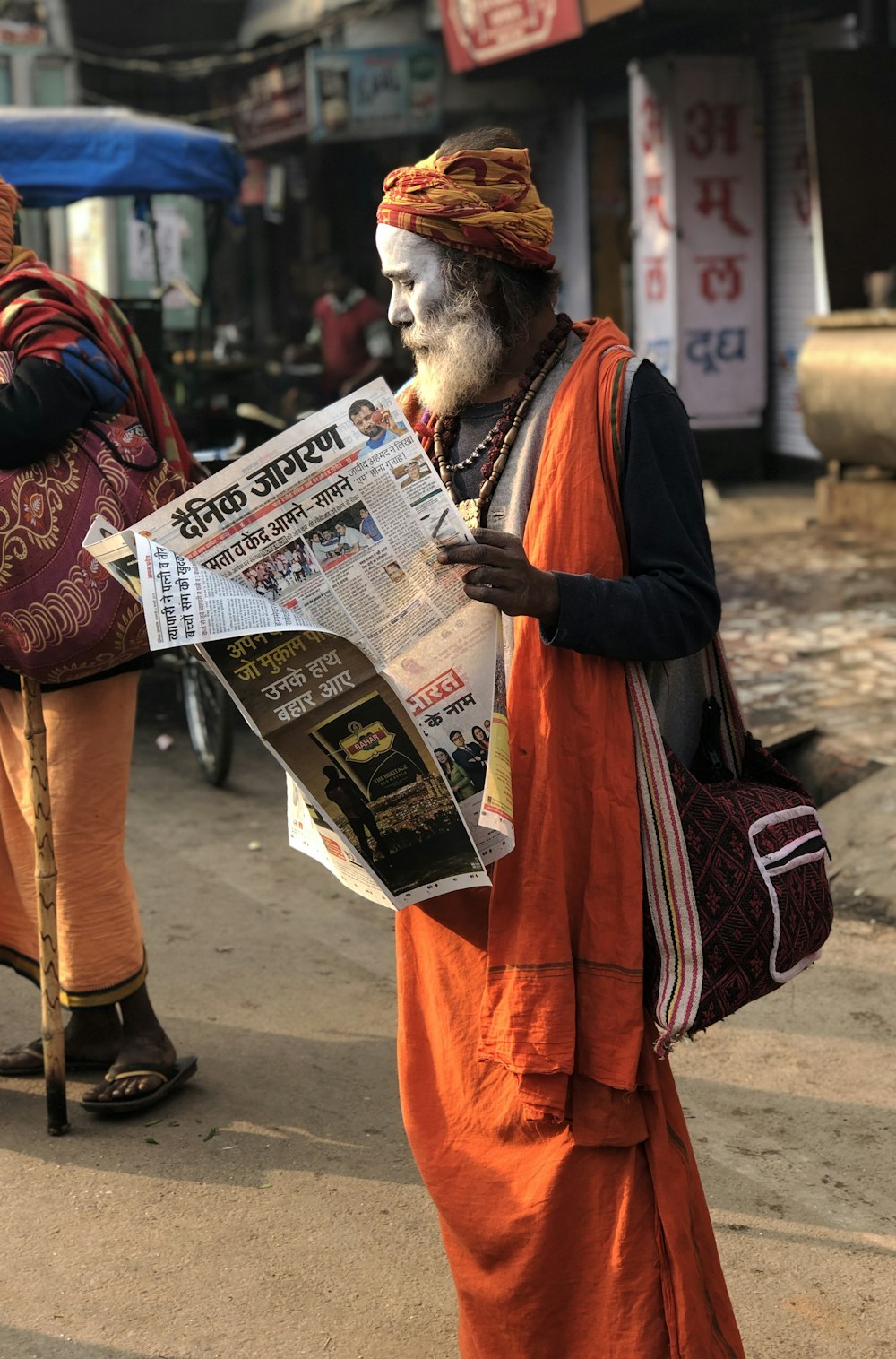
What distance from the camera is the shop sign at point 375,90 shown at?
45.1 feet

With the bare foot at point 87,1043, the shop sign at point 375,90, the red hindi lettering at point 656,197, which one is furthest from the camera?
the shop sign at point 375,90

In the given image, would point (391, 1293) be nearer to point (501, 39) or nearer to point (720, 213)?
point (720, 213)

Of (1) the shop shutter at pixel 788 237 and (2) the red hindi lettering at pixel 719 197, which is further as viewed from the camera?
(2) the red hindi lettering at pixel 719 197

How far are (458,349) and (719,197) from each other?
10249 mm

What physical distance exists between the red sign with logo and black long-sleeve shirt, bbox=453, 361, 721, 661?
32.4ft

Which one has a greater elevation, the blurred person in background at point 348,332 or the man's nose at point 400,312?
the blurred person in background at point 348,332

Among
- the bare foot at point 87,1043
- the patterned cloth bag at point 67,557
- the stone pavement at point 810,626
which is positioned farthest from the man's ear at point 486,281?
the stone pavement at point 810,626

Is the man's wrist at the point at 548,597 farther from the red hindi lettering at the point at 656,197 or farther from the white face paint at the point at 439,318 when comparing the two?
the red hindi lettering at the point at 656,197

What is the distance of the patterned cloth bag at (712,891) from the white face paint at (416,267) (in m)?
0.58

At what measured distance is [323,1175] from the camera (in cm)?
318

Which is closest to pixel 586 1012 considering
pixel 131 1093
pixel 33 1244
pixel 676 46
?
pixel 33 1244

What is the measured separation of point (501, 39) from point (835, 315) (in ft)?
14.1

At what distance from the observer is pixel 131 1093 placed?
340 cm

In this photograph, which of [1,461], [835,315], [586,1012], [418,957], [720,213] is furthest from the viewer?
[720,213]
